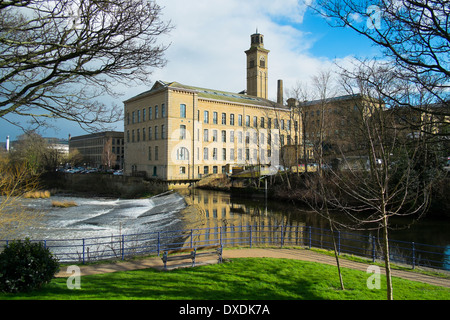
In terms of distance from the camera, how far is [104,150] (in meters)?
79.2

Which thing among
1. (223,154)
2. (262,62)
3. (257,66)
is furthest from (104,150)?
(262,62)

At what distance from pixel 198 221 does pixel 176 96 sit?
93.8 feet

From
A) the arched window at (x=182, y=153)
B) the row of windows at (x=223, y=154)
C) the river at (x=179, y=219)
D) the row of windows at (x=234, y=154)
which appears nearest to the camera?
the river at (x=179, y=219)

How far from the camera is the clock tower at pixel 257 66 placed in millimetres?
68375

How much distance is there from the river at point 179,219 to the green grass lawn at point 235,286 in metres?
7.11

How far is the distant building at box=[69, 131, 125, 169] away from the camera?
257ft

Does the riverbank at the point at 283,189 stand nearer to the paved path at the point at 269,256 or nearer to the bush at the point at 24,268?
the paved path at the point at 269,256

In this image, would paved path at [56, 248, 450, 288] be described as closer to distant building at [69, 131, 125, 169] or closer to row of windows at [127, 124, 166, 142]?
row of windows at [127, 124, 166, 142]

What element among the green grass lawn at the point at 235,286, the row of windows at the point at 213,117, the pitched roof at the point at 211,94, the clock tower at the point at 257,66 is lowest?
the green grass lawn at the point at 235,286

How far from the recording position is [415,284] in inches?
346

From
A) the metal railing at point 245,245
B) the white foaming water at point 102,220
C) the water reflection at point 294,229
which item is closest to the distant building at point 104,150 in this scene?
the white foaming water at point 102,220

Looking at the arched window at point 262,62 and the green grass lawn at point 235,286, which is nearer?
the green grass lawn at point 235,286

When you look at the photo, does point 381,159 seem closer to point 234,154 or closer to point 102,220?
point 102,220

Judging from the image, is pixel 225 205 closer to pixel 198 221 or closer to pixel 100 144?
pixel 198 221
